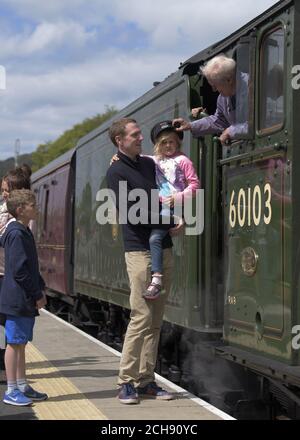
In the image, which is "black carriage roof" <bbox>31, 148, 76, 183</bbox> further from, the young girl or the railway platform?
the young girl

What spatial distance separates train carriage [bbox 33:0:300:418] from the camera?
4.85 metres

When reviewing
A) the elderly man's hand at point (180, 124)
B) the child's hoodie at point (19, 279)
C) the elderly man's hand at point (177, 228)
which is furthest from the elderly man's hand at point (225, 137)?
the child's hoodie at point (19, 279)

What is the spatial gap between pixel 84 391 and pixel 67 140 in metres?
63.0

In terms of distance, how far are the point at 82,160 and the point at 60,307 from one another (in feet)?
15.3

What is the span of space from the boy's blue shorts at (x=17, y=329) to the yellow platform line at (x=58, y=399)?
514 mm

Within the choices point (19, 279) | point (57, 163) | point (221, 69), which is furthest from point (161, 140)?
point (57, 163)

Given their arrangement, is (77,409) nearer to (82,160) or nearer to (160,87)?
(160,87)

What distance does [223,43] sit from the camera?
6059mm

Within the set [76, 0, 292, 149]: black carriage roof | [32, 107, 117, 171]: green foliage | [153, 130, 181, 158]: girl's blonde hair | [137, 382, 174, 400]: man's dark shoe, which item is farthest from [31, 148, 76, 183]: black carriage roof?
[32, 107, 117, 171]: green foliage

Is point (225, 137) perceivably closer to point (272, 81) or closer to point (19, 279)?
point (272, 81)

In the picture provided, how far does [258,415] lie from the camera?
6.09m

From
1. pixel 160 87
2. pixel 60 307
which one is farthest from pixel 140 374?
pixel 60 307

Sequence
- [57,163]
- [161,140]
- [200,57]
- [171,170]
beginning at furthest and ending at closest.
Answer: [57,163], [200,57], [161,140], [171,170]
